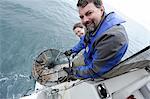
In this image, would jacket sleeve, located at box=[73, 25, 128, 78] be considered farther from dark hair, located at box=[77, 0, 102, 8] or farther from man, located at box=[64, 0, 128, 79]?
dark hair, located at box=[77, 0, 102, 8]

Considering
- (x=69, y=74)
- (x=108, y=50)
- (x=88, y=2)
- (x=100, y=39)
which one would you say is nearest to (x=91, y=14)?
(x=88, y=2)

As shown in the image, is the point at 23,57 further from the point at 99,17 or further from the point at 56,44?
the point at 99,17

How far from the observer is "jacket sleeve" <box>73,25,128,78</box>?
2.43m

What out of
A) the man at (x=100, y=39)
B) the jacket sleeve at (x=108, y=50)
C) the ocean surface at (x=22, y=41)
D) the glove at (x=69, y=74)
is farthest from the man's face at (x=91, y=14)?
the ocean surface at (x=22, y=41)

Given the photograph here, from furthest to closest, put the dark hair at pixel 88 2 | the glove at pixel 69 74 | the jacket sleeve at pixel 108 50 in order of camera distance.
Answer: the glove at pixel 69 74 → the dark hair at pixel 88 2 → the jacket sleeve at pixel 108 50

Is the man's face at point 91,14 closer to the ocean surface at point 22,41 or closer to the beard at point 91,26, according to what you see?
the beard at point 91,26

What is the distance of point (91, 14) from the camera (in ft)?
9.13

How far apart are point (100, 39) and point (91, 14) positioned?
0.37m

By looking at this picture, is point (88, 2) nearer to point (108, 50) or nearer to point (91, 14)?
point (91, 14)

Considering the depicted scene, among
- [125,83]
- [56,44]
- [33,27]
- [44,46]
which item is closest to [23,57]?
[44,46]

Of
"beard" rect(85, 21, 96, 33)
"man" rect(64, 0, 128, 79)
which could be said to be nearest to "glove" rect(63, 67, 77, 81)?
"man" rect(64, 0, 128, 79)

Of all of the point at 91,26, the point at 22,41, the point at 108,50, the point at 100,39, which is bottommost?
the point at 108,50

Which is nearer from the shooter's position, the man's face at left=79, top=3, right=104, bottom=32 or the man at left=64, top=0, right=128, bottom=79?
the man at left=64, top=0, right=128, bottom=79

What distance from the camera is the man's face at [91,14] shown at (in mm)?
2783
